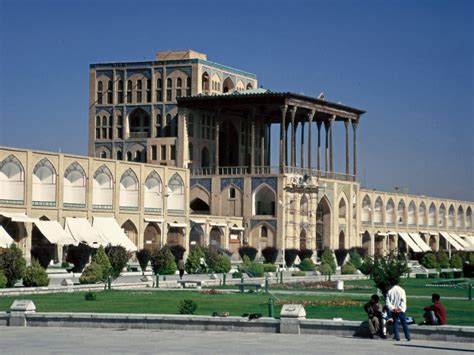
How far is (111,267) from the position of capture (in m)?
37.0

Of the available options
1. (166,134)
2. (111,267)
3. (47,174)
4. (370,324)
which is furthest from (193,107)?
(370,324)

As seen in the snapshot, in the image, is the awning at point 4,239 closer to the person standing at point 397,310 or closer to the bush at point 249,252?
the bush at point 249,252

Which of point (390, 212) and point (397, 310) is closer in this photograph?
point (397, 310)

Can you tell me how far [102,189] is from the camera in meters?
58.0

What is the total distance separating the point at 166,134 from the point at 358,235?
51.2ft

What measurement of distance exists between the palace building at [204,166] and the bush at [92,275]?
2094cm

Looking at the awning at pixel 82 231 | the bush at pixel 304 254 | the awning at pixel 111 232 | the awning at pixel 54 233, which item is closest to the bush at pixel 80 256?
the awning at pixel 54 233

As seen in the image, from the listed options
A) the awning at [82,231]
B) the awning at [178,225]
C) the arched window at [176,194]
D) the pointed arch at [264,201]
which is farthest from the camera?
the pointed arch at [264,201]

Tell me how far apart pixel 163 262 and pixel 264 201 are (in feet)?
89.3

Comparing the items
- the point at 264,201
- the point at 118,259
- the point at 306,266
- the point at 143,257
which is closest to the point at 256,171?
the point at 264,201

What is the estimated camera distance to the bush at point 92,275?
34375 millimetres

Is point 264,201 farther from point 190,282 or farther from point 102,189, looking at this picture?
point 190,282

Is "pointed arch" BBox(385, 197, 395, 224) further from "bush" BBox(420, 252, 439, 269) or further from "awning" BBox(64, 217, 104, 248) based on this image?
"awning" BBox(64, 217, 104, 248)

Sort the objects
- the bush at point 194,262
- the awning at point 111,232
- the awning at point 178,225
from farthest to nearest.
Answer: the awning at point 178,225 → the awning at point 111,232 → the bush at point 194,262
